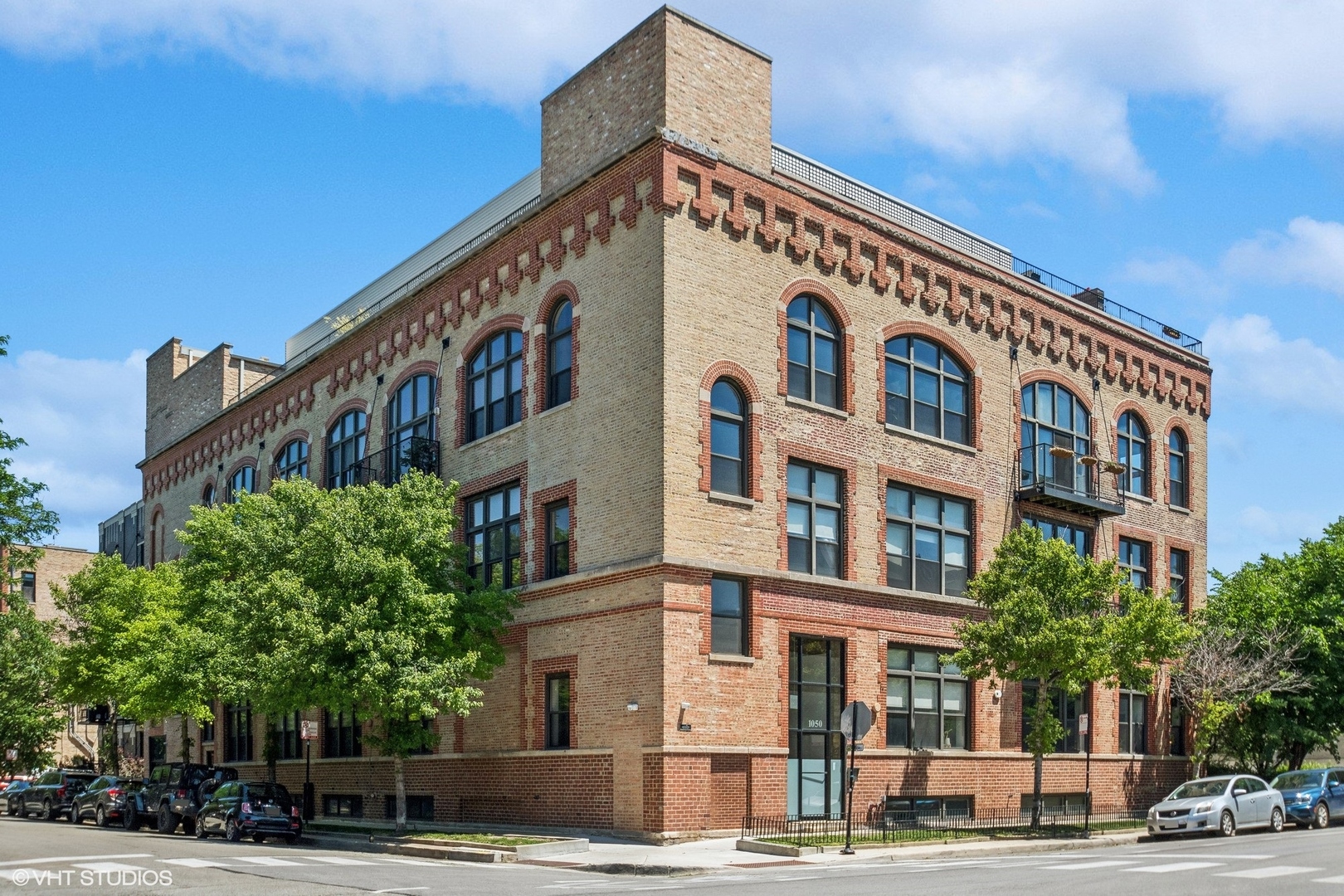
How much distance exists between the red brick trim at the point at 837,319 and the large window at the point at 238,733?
26590 mm

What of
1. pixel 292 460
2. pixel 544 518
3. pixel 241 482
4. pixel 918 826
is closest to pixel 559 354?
pixel 544 518

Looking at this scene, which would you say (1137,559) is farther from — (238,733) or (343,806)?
(238,733)

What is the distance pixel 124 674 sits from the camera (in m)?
42.2

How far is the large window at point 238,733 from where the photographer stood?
1939 inches

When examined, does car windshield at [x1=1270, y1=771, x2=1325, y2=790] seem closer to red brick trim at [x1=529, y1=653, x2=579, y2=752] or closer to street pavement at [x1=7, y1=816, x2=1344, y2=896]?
street pavement at [x1=7, y1=816, x2=1344, y2=896]

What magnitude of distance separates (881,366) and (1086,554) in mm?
10214

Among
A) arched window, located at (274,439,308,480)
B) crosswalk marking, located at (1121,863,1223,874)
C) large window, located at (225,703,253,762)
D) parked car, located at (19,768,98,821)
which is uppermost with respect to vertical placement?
arched window, located at (274,439,308,480)

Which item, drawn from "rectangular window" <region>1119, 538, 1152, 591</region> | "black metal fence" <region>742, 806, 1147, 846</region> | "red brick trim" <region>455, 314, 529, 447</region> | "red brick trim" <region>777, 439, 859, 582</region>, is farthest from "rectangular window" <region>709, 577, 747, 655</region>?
"rectangular window" <region>1119, 538, 1152, 591</region>

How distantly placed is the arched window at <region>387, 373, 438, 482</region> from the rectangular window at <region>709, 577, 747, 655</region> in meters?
11.6

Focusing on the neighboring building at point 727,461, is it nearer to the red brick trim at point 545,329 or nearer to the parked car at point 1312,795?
the red brick trim at point 545,329

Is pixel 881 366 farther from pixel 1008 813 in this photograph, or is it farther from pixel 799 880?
pixel 799 880

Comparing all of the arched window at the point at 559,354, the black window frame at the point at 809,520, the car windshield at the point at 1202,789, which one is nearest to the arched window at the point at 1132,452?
the car windshield at the point at 1202,789

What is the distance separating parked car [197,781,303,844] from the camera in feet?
102

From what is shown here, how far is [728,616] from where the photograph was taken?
30.5 metres
